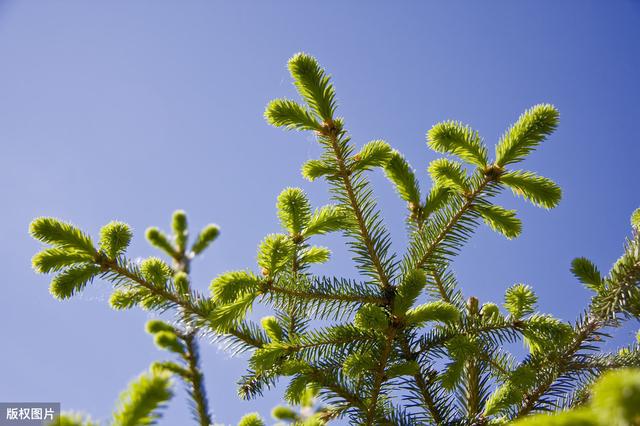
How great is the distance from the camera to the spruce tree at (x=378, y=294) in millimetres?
2441

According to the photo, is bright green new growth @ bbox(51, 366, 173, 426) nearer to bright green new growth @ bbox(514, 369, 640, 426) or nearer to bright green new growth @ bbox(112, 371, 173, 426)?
bright green new growth @ bbox(112, 371, 173, 426)

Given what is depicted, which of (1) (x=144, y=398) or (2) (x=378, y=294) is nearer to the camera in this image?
(1) (x=144, y=398)

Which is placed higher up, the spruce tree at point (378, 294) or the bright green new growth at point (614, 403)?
the spruce tree at point (378, 294)

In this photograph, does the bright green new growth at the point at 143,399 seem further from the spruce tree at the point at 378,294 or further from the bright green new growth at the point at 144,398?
the spruce tree at the point at 378,294

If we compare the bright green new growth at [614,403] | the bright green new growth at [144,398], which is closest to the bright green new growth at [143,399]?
the bright green new growth at [144,398]

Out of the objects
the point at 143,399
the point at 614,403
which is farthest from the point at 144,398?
the point at 614,403

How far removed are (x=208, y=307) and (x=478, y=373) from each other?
1.81m

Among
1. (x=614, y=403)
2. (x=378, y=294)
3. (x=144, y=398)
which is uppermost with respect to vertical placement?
(x=378, y=294)

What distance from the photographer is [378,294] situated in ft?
8.55

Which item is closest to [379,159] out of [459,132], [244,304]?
[459,132]

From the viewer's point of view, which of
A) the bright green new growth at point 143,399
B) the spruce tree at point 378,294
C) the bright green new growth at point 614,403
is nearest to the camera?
the bright green new growth at point 614,403

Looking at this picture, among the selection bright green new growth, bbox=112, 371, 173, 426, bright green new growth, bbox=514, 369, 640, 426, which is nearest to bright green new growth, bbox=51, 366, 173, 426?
bright green new growth, bbox=112, 371, 173, 426

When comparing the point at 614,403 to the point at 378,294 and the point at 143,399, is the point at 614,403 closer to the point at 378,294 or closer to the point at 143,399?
the point at 143,399

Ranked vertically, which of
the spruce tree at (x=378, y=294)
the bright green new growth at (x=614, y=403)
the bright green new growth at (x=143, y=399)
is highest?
the spruce tree at (x=378, y=294)
